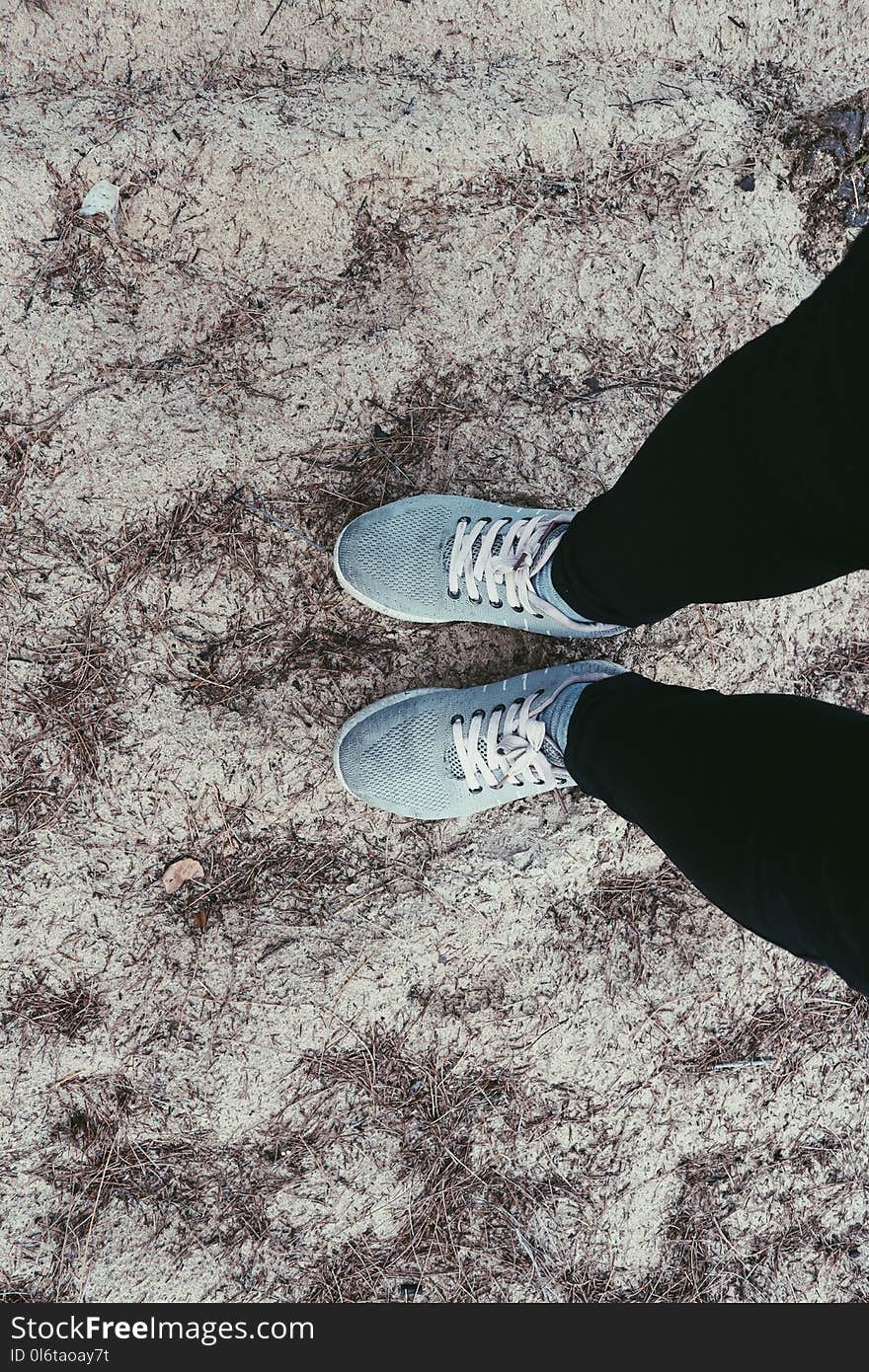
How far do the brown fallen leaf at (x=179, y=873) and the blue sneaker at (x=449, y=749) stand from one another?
1.35ft

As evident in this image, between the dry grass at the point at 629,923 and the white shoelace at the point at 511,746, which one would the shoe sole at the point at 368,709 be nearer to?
the white shoelace at the point at 511,746

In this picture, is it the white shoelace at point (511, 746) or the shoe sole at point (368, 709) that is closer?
the white shoelace at point (511, 746)

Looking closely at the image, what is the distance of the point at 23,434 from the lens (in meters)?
1.89

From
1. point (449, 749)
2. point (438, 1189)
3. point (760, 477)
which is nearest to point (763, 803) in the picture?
point (760, 477)

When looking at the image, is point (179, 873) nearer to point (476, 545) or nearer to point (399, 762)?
point (399, 762)

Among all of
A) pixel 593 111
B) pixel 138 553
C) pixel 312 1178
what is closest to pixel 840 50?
pixel 593 111

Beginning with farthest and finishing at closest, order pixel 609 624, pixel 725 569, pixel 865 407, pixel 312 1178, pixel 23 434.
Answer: pixel 312 1178 < pixel 23 434 < pixel 609 624 < pixel 725 569 < pixel 865 407

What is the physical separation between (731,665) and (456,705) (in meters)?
0.71

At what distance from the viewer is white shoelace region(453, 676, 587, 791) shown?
176 cm

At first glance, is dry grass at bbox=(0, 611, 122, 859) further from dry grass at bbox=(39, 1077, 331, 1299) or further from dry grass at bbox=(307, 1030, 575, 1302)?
dry grass at bbox=(307, 1030, 575, 1302)

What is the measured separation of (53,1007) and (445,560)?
1370 mm

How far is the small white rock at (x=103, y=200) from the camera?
188 cm

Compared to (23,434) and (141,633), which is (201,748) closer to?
(141,633)

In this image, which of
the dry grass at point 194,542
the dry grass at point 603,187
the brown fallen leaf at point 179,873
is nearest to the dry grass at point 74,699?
the dry grass at point 194,542
